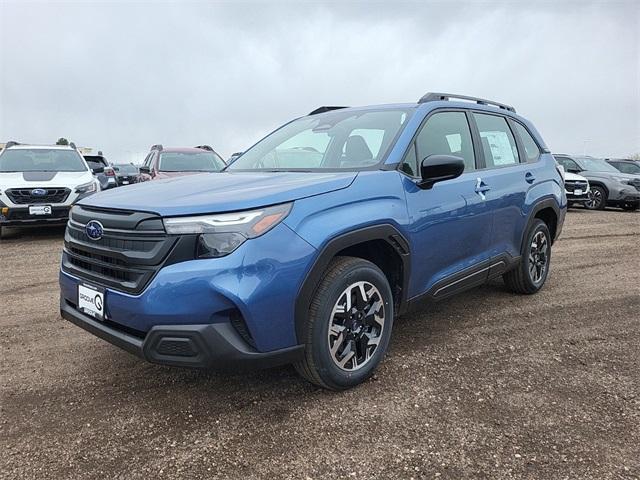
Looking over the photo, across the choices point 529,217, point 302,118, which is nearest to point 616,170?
point 529,217

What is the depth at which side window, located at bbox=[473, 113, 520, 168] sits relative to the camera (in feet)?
13.1

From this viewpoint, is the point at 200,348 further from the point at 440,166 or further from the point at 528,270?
the point at 528,270

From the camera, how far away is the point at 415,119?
3291 millimetres

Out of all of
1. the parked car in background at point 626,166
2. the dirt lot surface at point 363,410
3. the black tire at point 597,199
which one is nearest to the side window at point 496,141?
the dirt lot surface at point 363,410

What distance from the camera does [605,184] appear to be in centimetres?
1396

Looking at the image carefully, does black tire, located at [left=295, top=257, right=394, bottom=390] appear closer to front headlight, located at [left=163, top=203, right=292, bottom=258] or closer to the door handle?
front headlight, located at [left=163, top=203, right=292, bottom=258]

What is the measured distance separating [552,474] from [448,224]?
64.6 inches

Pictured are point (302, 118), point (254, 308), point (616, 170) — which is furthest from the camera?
point (616, 170)

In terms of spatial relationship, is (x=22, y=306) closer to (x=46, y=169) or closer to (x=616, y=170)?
(x=46, y=169)

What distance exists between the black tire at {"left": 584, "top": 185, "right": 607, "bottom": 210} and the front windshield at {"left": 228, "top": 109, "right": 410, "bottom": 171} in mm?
12831

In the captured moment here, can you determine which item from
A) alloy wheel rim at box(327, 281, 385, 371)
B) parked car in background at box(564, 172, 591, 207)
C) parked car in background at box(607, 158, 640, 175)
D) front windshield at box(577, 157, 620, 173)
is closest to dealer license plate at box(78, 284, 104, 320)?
alloy wheel rim at box(327, 281, 385, 371)

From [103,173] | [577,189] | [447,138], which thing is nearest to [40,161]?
[103,173]

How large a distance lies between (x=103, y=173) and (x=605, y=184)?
13553 mm

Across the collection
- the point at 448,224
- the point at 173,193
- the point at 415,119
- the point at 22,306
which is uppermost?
the point at 415,119
